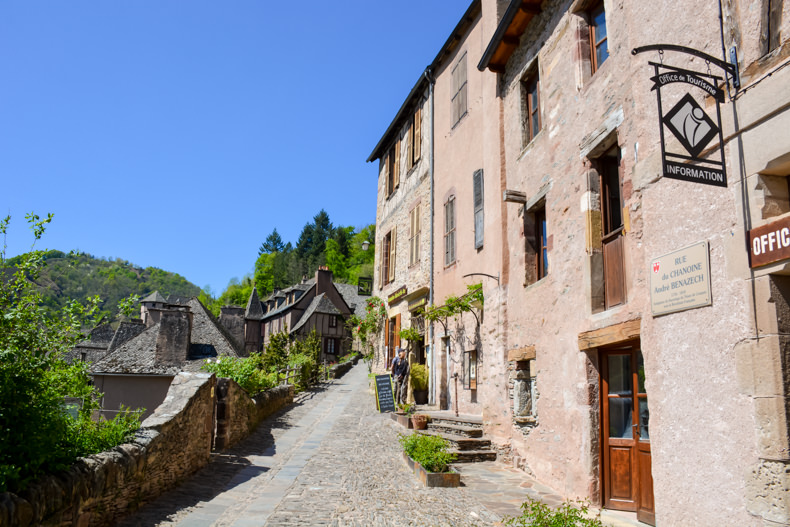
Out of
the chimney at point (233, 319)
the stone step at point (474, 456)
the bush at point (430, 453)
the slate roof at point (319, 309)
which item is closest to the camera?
the bush at point (430, 453)

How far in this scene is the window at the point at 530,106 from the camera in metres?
9.98

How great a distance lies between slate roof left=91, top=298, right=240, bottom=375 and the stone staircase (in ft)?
38.7

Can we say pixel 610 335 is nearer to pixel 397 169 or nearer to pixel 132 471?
pixel 132 471

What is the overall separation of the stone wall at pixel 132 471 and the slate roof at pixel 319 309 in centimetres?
3630

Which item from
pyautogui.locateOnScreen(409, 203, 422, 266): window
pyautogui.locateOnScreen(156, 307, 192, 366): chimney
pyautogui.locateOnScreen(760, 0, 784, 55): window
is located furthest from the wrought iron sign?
pyautogui.locateOnScreen(156, 307, 192, 366): chimney

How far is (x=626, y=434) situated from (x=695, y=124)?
11.9 feet

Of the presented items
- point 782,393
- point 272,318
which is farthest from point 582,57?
point 272,318

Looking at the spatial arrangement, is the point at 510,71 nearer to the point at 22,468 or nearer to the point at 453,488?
the point at 453,488

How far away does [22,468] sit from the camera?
402 cm

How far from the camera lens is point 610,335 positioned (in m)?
6.66

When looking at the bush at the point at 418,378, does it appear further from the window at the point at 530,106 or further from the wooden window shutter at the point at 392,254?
the window at the point at 530,106

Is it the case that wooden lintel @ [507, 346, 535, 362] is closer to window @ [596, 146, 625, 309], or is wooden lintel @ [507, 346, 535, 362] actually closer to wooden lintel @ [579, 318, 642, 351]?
wooden lintel @ [579, 318, 642, 351]

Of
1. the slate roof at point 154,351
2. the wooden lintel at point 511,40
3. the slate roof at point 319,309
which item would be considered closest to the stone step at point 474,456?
the wooden lintel at point 511,40

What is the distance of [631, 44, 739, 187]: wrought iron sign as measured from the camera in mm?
4570
